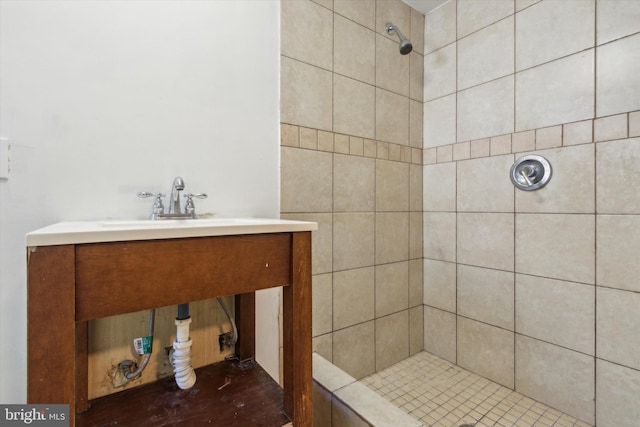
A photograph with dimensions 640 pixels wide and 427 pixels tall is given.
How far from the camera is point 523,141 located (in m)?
1.47

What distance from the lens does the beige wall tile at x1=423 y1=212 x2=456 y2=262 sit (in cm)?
177

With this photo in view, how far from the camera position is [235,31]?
122cm

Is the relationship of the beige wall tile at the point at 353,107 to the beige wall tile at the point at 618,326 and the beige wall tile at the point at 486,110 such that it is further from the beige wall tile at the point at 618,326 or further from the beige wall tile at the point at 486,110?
the beige wall tile at the point at 618,326

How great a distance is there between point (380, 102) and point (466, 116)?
18.9 inches

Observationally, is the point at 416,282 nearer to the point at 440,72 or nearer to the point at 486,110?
the point at 486,110

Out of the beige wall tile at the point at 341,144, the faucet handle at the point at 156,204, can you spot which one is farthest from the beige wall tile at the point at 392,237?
the faucet handle at the point at 156,204

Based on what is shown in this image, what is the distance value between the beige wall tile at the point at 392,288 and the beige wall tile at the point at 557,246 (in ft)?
1.88

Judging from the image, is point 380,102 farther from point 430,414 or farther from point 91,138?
point 430,414

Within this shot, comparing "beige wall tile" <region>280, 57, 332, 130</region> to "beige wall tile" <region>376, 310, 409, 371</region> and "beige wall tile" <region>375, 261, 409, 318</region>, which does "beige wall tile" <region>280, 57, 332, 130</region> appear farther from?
"beige wall tile" <region>376, 310, 409, 371</region>

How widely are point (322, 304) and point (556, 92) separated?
4.67 feet

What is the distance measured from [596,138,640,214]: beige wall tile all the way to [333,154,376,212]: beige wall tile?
0.94m

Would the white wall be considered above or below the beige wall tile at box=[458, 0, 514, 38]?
below

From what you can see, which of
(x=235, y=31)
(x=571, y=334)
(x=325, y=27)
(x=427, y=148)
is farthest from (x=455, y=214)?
(x=235, y=31)

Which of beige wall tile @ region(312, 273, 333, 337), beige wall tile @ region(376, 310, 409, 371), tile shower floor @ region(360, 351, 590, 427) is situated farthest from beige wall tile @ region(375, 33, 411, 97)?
tile shower floor @ region(360, 351, 590, 427)
